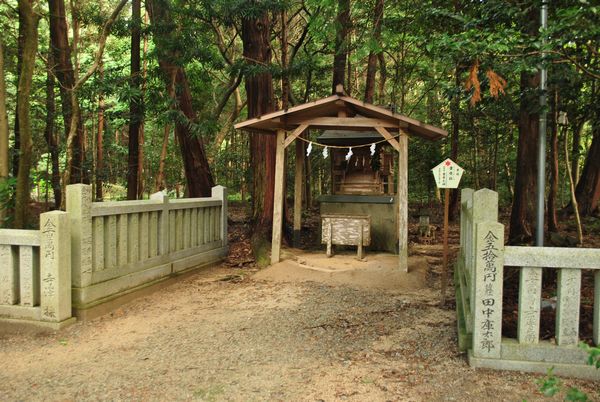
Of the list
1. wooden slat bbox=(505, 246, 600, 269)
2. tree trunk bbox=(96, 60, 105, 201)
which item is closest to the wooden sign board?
wooden slat bbox=(505, 246, 600, 269)

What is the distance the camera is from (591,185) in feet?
44.9

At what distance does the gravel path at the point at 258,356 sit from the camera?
3.59 m

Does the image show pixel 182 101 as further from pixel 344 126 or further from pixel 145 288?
pixel 145 288

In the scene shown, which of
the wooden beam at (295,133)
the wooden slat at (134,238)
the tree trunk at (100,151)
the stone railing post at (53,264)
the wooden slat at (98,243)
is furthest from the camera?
the tree trunk at (100,151)

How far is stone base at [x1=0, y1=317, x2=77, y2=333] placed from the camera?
510 cm

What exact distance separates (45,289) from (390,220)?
21.2ft

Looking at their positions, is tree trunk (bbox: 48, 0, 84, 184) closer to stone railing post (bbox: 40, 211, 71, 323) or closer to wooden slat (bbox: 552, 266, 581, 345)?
stone railing post (bbox: 40, 211, 71, 323)

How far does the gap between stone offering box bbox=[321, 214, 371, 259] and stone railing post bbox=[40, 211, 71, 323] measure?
4787mm

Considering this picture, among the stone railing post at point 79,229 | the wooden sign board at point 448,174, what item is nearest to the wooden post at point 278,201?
the wooden sign board at point 448,174

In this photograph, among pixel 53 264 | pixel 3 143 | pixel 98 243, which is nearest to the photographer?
pixel 53 264

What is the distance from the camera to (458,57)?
16.0ft

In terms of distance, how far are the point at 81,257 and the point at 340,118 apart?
15.9ft

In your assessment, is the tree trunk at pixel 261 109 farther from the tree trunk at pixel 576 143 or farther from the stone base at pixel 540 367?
the stone base at pixel 540 367

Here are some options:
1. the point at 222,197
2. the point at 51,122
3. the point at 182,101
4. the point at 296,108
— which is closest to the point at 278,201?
the point at 222,197
